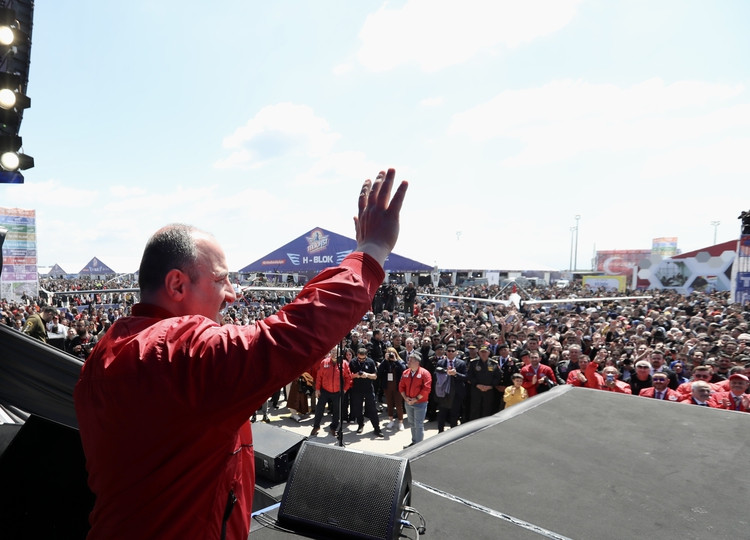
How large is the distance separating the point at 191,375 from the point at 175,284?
0.33 meters

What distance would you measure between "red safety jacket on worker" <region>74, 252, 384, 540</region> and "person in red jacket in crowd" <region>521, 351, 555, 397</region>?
650 cm

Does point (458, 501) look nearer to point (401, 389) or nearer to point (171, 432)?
point (171, 432)

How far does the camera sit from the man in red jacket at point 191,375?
2.69ft

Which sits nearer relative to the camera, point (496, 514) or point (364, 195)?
point (364, 195)

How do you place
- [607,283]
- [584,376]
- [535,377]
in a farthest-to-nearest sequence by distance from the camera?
1. [607,283]
2. [535,377]
3. [584,376]

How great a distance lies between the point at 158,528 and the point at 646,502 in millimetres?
2202

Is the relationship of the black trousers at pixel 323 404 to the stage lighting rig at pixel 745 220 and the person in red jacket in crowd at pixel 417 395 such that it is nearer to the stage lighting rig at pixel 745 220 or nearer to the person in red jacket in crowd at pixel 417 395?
the person in red jacket in crowd at pixel 417 395

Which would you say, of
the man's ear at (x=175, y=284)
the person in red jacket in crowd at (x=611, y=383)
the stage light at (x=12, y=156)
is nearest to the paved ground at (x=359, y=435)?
the person in red jacket in crowd at (x=611, y=383)

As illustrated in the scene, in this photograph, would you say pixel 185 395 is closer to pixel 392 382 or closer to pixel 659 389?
pixel 659 389

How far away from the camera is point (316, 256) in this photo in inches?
759

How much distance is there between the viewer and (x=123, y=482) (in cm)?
93

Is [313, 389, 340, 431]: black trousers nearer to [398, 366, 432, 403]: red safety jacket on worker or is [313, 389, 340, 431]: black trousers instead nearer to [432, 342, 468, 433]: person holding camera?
[398, 366, 432, 403]: red safety jacket on worker

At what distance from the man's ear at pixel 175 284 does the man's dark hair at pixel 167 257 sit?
0.01 meters

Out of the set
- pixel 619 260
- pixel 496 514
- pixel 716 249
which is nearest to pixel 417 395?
pixel 496 514
